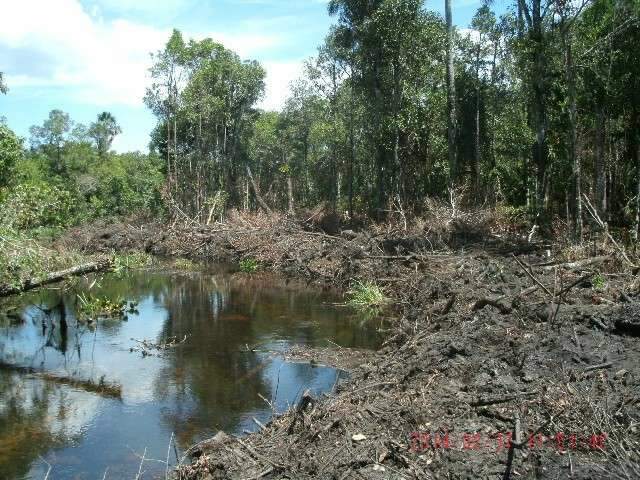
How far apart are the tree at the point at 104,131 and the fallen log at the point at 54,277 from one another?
188 ft

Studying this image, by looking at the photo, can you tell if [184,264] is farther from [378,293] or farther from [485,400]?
[485,400]

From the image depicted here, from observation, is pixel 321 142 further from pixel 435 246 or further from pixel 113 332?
pixel 113 332

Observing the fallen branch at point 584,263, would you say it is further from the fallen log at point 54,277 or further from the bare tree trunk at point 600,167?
the fallen log at point 54,277

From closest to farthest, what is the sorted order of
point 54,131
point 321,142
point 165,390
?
1. point 165,390
2. point 321,142
3. point 54,131

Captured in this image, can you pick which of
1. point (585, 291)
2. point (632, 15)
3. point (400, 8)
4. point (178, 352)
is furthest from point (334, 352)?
point (400, 8)

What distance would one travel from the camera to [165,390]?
1098 cm

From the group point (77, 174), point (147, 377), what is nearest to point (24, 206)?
point (147, 377)

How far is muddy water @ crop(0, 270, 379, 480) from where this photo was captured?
8688 millimetres

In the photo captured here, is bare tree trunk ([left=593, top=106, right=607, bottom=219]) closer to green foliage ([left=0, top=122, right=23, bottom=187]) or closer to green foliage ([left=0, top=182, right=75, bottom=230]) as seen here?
green foliage ([left=0, top=182, right=75, bottom=230])

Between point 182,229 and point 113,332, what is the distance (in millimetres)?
17474

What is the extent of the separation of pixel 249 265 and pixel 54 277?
13.1 m

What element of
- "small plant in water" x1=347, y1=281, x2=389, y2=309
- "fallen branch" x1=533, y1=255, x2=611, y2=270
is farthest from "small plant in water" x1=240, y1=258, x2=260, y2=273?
"fallen branch" x1=533, y1=255, x2=611, y2=270

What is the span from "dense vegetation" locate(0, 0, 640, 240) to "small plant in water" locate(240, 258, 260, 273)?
6.66 m

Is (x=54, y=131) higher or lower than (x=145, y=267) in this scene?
higher
